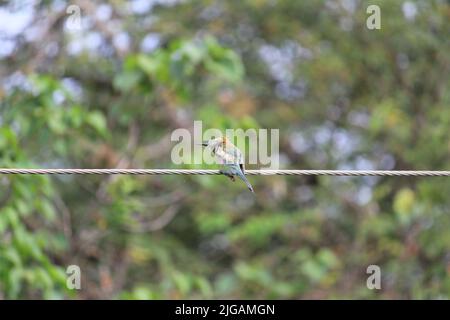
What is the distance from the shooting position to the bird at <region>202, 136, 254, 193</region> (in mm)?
5892

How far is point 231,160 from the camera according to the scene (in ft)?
19.6

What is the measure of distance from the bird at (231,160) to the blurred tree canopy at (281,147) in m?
2.14

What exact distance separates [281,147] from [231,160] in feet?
19.9

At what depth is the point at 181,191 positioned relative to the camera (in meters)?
10.4

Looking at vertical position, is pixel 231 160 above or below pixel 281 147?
below

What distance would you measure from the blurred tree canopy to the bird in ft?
7.02

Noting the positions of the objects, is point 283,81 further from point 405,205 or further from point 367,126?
point 405,205

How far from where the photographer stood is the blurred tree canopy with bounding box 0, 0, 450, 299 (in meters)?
Result: 9.50

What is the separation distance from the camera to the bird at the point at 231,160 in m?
5.89

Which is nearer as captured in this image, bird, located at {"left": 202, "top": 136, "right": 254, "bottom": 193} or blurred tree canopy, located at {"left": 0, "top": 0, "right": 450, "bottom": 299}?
bird, located at {"left": 202, "top": 136, "right": 254, "bottom": 193}

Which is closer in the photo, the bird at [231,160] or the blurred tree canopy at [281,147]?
the bird at [231,160]
